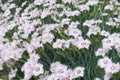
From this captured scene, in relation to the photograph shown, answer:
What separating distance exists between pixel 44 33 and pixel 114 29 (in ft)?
2.17

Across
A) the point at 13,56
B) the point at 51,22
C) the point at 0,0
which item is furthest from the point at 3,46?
the point at 0,0

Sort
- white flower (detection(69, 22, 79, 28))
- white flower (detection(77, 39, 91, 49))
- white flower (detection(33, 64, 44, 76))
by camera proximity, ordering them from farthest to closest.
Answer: white flower (detection(69, 22, 79, 28)), white flower (detection(77, 39, 91, 49)), white flower (detection(33, 64, 44, 76))

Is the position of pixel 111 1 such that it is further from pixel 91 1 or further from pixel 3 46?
pixel 3 46

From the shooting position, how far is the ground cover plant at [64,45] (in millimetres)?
2779

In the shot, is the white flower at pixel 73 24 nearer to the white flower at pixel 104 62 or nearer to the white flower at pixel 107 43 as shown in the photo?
the white flower at pixel 107 43

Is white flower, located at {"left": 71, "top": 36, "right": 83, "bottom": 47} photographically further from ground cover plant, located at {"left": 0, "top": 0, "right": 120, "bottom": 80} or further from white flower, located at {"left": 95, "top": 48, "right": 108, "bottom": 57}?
white flower, located at {"left": 95, "top": 48, "right": 108, "bottom": 57}

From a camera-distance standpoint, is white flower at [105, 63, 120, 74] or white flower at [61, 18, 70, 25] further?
white flower at [61, 18, 70, 25]

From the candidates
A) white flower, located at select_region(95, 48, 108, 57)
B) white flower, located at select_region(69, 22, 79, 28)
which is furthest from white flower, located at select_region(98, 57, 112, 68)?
white flower, located at select_region(69, 22, 79, 28)

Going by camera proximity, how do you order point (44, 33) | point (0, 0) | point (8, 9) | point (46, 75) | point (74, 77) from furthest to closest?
point (0, 0) < point (8, 9) < point (44, 33) < point (46, 75) < point (74, 77)

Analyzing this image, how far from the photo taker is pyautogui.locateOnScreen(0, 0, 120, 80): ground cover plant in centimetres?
278

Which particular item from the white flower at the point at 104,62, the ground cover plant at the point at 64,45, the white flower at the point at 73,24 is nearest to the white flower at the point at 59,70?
the ground cover plant at the point at 64,45

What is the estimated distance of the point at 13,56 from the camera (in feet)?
9.91

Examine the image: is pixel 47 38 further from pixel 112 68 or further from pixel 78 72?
pixel 112 68

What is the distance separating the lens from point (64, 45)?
2.98 m
